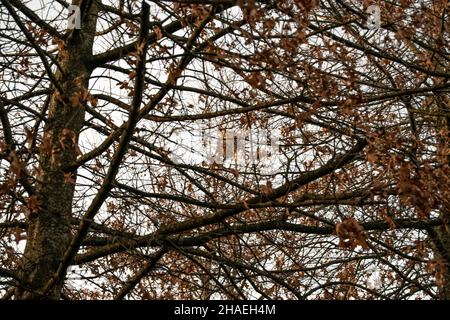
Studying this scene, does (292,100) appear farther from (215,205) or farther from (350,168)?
(350,168)

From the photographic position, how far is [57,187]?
5801mm

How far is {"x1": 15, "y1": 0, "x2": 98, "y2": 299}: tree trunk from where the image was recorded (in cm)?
547

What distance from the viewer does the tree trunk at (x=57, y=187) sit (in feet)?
17.9

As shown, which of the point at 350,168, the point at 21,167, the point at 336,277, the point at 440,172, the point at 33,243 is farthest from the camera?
the point at 336,277

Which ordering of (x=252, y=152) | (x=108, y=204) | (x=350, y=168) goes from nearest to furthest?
(x=252, y=152), (x=108, y=204), (x=350, y=168)

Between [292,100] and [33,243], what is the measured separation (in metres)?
2.71

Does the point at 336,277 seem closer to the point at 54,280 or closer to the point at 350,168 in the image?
the point at 350,168

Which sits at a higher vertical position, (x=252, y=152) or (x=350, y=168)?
(x=350, y=168)

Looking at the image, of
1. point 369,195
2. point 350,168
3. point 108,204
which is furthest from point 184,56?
point 350,168

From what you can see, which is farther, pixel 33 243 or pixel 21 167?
pixel 33 243
